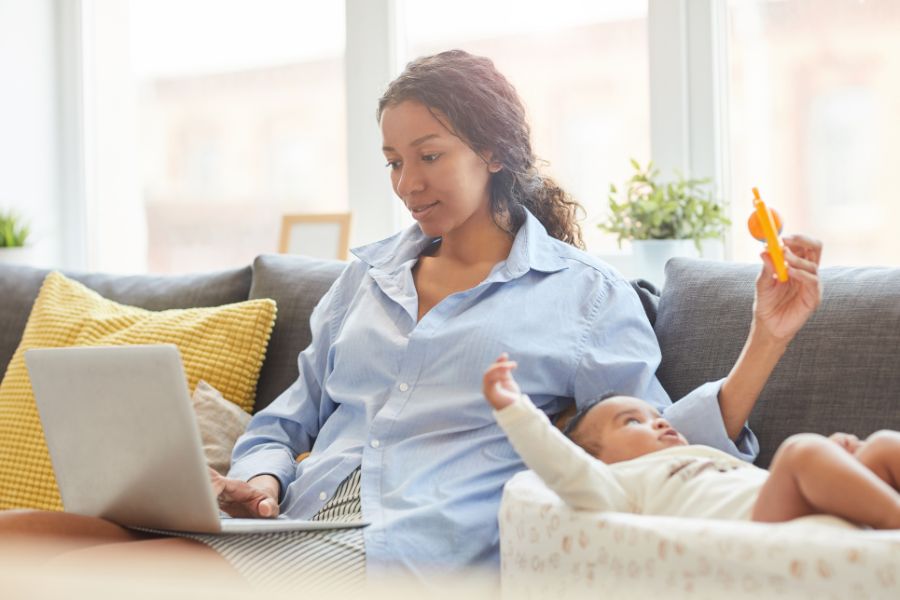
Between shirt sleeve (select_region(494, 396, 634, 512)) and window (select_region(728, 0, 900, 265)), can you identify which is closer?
shirt sleeve (select_region(494, 396, 634, 512))

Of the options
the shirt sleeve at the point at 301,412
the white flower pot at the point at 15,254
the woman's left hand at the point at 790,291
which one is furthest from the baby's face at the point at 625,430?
the white flower pot at the point at 15,254

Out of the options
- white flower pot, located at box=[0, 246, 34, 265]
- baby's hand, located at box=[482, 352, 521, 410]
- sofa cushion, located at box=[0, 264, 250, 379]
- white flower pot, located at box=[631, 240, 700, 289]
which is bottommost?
baby's hand, located at box=[482, 352, 521, 410]

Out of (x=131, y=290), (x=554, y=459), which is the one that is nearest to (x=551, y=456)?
(x=554, y=459)

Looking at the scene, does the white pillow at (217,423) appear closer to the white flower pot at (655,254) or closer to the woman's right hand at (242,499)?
the woman's right hand at (242,499)

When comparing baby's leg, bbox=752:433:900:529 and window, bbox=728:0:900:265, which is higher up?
window, bbox=728:0:900:265

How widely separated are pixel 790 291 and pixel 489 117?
62 centimetres

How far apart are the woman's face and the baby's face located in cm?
45

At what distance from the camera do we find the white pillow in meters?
1.98

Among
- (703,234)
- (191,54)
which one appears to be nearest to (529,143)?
(703,234)

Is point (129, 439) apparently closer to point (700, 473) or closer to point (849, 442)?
point (700, 473)

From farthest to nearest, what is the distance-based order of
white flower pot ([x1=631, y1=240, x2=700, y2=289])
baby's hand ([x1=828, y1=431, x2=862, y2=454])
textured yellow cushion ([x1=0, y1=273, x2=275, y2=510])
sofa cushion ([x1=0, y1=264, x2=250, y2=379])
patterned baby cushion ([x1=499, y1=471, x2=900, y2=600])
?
sofa cushion ([x1=0, y1=264, x2=250, y2=379])
white flower pot ([x1=631, y1=240, x2=700, y2=289])
textured yellow cushion ([x1=0, y1=273, x2=275, y2=510])
baby's hand ([x1=828, y1=431, x2=862, y2=454])
patterned baby cushion ([x1=499, y1=471, x2=900, y2=600])

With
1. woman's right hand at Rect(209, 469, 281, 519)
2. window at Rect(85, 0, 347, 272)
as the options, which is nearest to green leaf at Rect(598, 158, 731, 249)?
woman's right hand at Rect(209, 469, 281, 519)

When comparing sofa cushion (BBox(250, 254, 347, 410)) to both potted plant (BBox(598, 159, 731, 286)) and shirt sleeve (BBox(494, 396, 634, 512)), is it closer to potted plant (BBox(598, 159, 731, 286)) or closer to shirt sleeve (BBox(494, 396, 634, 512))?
potted plant (BBox(598, 159, 731, 286))

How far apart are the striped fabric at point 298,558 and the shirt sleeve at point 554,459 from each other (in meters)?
0.37
